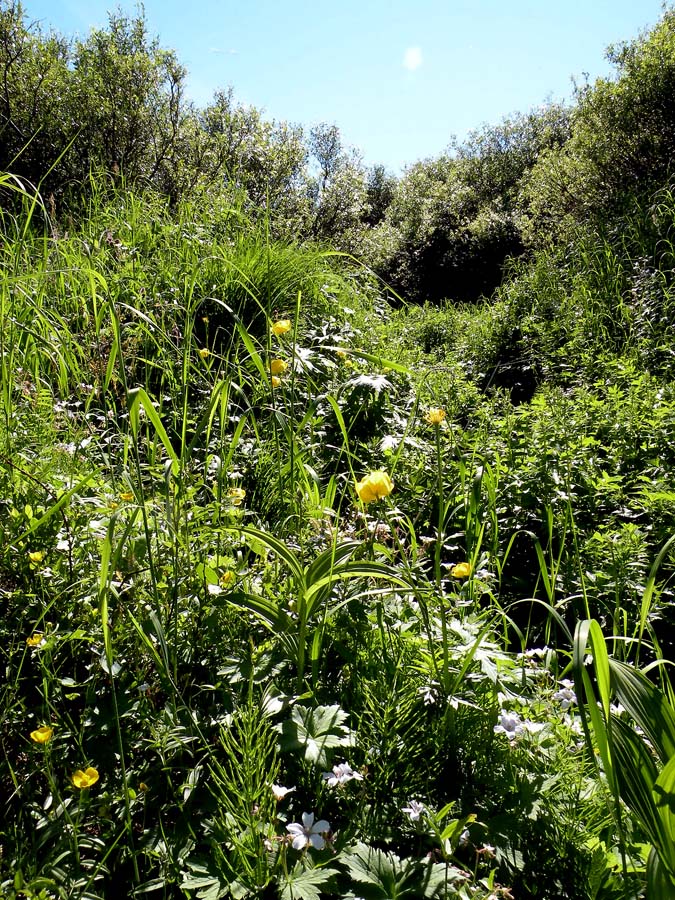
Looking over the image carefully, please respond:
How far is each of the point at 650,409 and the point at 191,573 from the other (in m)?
2.16

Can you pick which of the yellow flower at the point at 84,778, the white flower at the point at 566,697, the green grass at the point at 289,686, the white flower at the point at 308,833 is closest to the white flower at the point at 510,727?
the green grass at the point at 289,686

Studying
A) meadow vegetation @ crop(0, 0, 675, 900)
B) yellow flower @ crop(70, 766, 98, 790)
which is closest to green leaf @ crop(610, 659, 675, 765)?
meadow vegetation @ crop(0, 0, 675, 900)

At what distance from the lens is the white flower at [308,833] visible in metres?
0.89

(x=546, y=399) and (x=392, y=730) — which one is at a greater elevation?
(x=546, y=399)

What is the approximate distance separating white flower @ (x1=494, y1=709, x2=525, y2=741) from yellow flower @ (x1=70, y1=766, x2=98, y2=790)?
2.26ft

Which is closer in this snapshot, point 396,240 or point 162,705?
point 162,705

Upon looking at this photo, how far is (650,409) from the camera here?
2.63 meters

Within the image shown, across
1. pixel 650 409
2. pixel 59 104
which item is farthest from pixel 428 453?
pixel 59 104

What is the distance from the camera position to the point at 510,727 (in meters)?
1.10

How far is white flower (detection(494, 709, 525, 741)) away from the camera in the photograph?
3.59 ft

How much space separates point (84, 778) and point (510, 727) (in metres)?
0.72

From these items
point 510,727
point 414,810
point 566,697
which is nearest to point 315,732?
point 414,810

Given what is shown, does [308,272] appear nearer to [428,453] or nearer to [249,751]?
[428,453]

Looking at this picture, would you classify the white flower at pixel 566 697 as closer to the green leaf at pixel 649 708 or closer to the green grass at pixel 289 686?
the green grass at pixel 289 686
